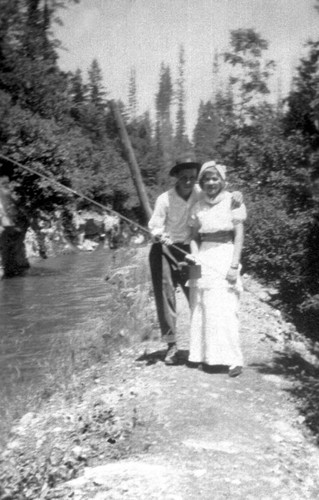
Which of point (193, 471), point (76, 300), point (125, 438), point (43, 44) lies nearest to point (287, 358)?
point (125, 438)

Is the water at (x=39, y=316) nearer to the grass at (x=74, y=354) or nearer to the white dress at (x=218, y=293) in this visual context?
the grass at (x=74, y=354)

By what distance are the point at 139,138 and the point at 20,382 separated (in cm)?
7493

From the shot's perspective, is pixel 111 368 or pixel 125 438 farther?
pixel 111 368

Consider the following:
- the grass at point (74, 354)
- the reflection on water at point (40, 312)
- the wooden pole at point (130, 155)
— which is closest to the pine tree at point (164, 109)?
the reflection on water at point (40, 312)

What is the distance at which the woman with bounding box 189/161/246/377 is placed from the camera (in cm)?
618

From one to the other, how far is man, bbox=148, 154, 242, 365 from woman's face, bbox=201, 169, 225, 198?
0.71 ft

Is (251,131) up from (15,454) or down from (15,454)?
up

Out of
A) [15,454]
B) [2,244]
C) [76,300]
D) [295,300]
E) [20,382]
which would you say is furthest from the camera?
[2,244]

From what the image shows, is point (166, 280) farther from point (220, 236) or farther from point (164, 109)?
point (164, 109)

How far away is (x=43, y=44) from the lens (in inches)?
1097

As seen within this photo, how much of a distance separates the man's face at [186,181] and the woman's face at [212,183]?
0.24 meters

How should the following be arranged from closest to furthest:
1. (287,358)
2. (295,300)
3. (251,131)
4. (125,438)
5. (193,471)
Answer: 1. (193,471)
2. (125,438)
3. (287,358)
4. (295,300)
5. (251,131)

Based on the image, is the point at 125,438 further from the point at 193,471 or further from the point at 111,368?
the point at 111,368

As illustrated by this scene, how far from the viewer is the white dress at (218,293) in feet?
20.3
